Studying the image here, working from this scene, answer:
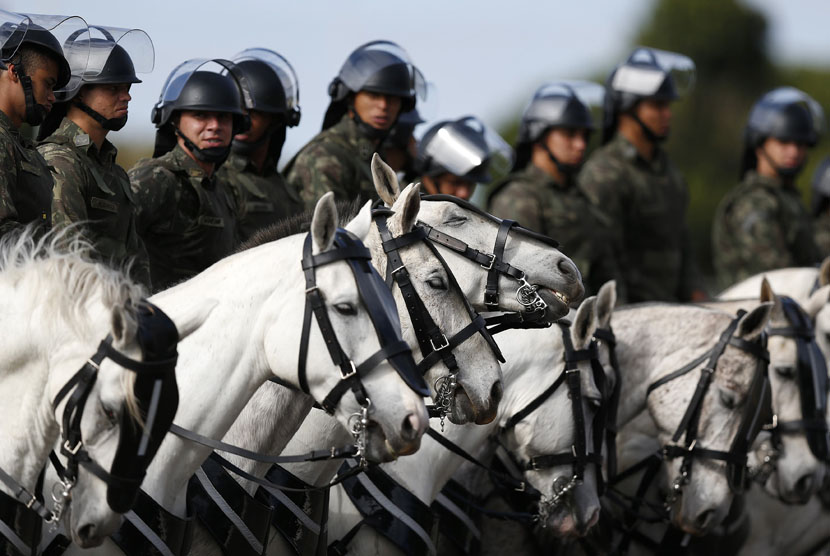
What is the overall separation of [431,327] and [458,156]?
349cm

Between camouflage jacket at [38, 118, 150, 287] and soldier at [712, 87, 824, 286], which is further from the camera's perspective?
soldier at [712, 87, 824, 286]

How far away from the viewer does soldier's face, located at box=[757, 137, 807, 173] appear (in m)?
11.8

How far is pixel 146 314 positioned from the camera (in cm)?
404

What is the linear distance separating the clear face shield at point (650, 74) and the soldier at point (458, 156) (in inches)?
89.6

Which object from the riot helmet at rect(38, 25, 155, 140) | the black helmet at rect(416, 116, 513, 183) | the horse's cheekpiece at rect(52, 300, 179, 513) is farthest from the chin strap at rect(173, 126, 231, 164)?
the horse's cheekpiece at rect(52, 300, 179, 513)

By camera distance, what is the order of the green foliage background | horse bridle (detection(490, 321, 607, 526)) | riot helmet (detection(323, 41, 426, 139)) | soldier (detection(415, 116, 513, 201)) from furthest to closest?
the green foliage background → soldier (detection(415, 116, 513, 201)) → riot helmet (detection(323, 41, 426, 139)) → horse bridle (detection(490, 321, 607, 526))

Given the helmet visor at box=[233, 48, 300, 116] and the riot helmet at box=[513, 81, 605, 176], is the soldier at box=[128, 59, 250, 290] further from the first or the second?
the riot helmet at box=[513, 81, 605, 176]

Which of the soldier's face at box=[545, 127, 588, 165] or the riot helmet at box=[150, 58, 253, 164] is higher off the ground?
the riot helmet at box=[150, 58, 253, 164]

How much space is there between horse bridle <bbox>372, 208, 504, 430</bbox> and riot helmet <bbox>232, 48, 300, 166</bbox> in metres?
2.51

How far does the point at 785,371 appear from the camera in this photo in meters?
8.13

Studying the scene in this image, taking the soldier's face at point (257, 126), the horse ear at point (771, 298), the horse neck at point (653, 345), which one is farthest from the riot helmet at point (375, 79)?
the horse ear at point (771, 298)

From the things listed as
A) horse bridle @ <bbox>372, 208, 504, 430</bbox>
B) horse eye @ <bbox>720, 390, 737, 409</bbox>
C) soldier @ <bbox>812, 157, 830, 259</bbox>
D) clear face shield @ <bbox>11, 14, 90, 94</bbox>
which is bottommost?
soldier @ <bbox>812, 157, 830, 259</bbox>

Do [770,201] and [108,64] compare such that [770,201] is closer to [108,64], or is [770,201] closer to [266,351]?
[108,64]

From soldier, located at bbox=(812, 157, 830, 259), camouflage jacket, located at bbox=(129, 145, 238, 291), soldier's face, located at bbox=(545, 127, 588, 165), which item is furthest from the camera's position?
soldier, located at bbox=(812, 157, 830, 259)
